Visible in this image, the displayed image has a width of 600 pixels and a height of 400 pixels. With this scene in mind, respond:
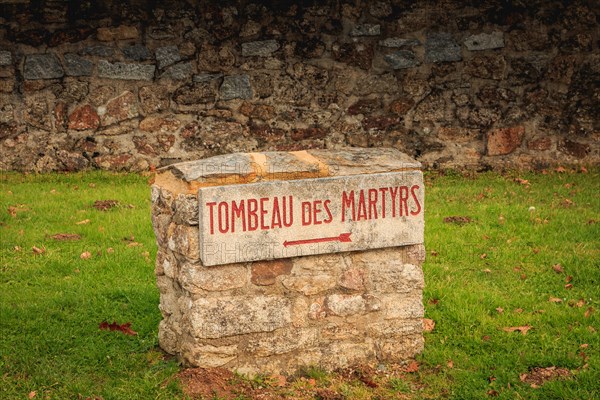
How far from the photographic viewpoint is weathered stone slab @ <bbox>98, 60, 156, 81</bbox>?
30.6 ft

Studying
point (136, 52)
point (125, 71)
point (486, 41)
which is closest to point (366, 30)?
point (486, 41)

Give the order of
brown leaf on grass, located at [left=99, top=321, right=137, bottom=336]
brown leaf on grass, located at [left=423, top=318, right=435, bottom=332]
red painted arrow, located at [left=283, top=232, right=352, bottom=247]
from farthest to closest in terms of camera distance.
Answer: brown leaf on grass, located at [left=423, top=318, right=435, bottom=332] → brown leaf on grass, located at [left=99, top=321, right=137, bottom=336] → red painted arrow, located at [left=283, top=232, right=352, bottom=247]

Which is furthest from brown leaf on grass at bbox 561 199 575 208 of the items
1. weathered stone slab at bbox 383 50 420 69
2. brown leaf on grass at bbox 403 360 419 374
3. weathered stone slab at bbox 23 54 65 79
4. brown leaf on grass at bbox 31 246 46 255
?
weathered stone slab at bbox 23 54 65 79

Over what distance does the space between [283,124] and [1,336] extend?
507 centimetres

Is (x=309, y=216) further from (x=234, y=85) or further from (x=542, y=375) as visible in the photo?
(x=234, y=85)

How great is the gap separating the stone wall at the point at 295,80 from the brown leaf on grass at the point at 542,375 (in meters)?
5.23

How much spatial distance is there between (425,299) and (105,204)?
353cm

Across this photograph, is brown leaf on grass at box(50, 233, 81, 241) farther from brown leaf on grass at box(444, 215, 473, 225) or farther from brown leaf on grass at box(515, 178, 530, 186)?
brown leaf on grass at box(515, 178, 530, 186)

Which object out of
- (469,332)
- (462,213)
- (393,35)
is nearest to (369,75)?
(393,35)

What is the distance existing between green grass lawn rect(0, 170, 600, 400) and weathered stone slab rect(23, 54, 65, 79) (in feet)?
4.29

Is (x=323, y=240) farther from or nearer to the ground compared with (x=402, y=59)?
nearer to the ground

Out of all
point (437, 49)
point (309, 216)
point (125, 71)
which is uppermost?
point (437, 49)

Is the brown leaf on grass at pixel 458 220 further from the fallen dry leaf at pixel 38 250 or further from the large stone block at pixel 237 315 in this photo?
the fallen dry leaf at pixel 38 250

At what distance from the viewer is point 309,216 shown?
15.3 ft
